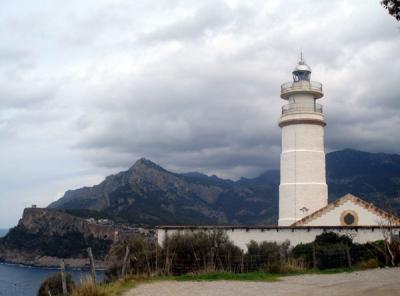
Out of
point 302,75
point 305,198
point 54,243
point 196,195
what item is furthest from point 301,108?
point 196,195

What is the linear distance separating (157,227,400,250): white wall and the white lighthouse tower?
2.49m

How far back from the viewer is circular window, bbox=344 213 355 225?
1020 inches

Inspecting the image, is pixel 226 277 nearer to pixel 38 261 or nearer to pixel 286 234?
pixel 286 234

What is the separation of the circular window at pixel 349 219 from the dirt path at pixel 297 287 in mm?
11550

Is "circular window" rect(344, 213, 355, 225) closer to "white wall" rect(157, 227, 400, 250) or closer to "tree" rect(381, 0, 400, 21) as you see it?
"white wall" rect(157, 227, 400, 250)

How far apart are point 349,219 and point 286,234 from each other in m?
3.50

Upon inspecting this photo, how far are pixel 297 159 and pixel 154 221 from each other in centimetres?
8985

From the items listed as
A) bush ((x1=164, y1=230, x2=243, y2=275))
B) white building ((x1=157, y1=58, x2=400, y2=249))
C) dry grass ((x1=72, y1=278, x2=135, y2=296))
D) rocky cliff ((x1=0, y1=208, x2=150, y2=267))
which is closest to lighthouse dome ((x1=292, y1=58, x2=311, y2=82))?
white building ((x1=157, y1=58, x2=400, y2=249))

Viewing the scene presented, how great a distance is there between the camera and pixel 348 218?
85.1 feet

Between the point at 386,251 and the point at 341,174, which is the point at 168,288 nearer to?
the point at 386,251

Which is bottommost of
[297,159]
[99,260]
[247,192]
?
[99,260]

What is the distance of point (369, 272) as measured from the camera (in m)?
15.0

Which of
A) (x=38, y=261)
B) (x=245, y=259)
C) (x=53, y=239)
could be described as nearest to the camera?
(x=245, y=259)

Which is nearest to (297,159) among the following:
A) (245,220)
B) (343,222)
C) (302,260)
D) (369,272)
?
(343,222)
